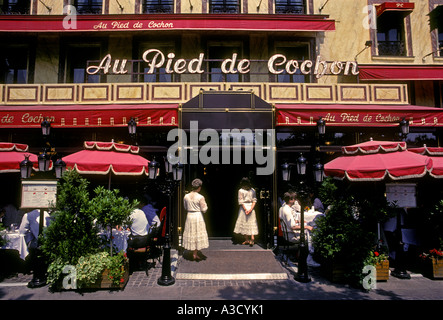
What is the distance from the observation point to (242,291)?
17.5 feet

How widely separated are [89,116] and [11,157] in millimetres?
2760

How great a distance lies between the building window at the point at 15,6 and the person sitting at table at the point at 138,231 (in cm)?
1144

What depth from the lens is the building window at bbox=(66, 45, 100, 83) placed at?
11.2 m

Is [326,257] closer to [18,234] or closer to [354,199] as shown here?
[354,199]

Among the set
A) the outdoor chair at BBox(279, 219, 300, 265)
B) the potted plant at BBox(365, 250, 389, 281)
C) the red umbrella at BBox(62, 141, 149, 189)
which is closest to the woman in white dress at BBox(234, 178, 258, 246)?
the outdoor chair at BBox(279, 219, 300, 265)

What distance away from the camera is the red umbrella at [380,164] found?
557 centimetres

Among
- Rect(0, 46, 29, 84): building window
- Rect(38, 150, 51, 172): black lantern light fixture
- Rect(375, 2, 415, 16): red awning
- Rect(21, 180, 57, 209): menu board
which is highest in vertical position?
Rect(375, 2, 415, 16): red awning

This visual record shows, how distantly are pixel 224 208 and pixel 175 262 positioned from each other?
4.39 m

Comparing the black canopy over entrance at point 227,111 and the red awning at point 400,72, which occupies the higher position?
the red awning at point 400,72

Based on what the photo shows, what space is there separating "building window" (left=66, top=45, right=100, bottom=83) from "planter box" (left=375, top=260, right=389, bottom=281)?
11893 mm

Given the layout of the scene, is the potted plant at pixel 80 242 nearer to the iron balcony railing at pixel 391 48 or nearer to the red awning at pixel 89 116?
the red awning at pixel 89 116

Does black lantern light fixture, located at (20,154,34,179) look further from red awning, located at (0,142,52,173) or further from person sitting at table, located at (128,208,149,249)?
person sitting at table, located at (128,208,149,249)

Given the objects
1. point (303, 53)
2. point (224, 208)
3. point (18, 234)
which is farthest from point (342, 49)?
A: point (18, 234)

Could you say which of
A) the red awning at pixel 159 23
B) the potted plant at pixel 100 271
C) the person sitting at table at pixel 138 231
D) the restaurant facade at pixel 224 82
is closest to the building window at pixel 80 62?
the restaurant facade at pixel 224 82
